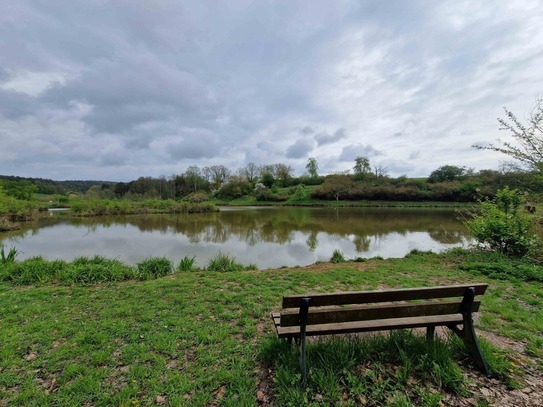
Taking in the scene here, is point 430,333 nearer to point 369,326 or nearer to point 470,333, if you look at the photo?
point 470,333

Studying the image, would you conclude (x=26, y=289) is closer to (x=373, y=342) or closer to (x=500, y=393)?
(x=373, y=342)

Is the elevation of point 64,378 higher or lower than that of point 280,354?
lower

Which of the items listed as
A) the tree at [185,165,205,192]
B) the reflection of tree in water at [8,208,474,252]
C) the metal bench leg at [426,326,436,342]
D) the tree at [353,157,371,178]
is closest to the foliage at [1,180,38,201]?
the reflection of tree in water at [8,208,474,252]

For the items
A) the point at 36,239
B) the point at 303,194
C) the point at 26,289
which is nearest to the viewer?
the point at 26,289

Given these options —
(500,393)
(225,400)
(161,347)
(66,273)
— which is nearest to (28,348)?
(161,347)

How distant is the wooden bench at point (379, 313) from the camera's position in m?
2.16

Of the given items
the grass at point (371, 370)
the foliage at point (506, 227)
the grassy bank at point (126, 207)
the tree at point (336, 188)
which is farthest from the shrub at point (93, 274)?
the tree at point (336, 188)

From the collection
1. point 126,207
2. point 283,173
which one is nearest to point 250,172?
point 283,173

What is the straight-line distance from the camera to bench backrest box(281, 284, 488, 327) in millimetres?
2152

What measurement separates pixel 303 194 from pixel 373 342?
49770 mm

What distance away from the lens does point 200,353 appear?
2.76m

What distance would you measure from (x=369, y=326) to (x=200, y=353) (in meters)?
1.77

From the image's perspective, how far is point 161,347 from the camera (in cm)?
287

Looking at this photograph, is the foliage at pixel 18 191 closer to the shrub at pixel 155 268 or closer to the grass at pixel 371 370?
the shrub at pixel 155 268
